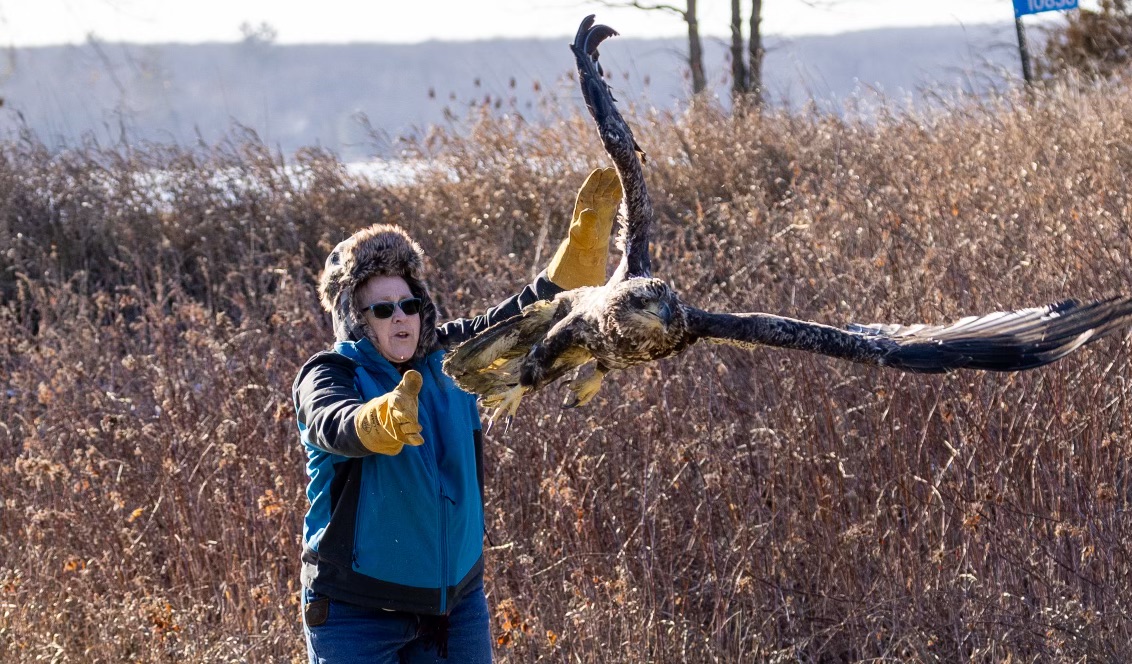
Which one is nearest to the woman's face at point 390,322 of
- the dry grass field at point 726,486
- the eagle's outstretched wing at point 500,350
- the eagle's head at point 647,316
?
the eagle's outstretched wing at point 500,350

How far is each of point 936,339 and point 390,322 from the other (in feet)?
5.20

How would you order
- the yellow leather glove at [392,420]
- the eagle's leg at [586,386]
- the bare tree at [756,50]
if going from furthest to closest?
A: the bare tree at [756,50] < the eagle's leg at [586,386] < the yellow leather glove at [392,420]

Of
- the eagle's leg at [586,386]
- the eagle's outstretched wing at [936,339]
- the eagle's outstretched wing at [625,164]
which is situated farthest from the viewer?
the eagle's outstretched wing at [625,164]

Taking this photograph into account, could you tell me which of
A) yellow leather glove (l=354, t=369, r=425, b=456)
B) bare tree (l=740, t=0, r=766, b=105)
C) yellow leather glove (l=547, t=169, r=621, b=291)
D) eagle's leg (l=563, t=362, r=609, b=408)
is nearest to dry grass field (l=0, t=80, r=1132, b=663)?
yellow leather glove (l=547, t=169, r=621, b=291)

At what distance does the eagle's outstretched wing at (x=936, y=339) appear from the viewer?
10.9ft

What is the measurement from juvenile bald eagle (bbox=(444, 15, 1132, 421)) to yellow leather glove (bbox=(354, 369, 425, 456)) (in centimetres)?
48

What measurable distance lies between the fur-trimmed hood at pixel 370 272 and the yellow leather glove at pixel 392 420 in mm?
524

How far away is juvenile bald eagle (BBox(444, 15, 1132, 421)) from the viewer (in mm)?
3260

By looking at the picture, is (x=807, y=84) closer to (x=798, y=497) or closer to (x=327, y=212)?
(x=327, y=212)

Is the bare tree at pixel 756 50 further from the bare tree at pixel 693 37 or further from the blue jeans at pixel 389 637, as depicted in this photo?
the blue jeans at pixel 389 637

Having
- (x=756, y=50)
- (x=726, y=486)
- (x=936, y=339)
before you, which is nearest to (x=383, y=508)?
(x=936, y=339)

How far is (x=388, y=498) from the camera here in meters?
3.28

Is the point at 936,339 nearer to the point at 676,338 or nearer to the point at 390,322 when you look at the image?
the point at 676,338

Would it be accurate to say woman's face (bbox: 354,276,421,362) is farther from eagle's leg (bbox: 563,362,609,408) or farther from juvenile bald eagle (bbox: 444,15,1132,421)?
eagle's leg (bbox: 563,362,609,408)
